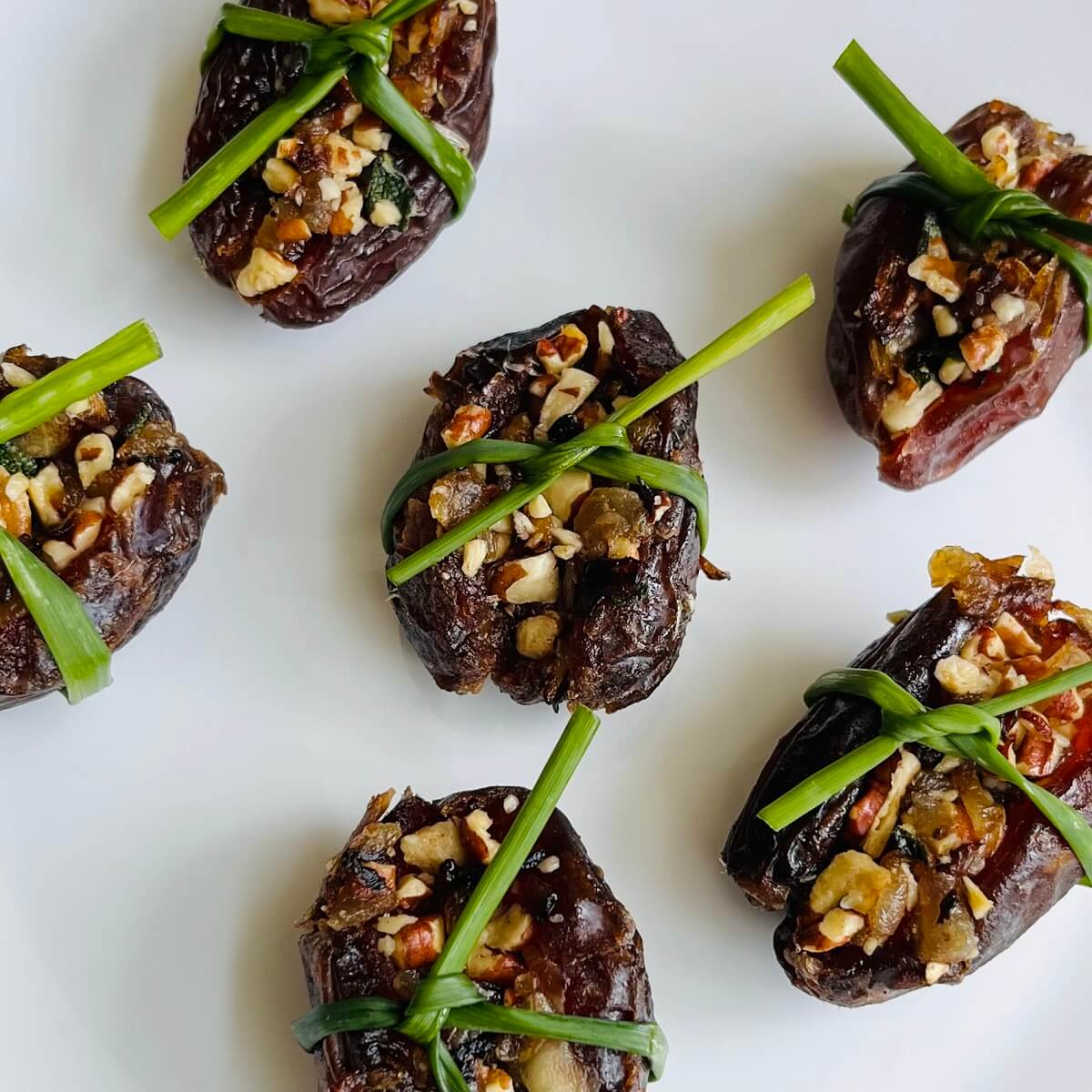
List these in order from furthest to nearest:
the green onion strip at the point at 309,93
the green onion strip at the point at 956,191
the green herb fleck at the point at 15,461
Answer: the green onion strip at the point at 956,191
the green onion strip at the point at 309,93
the green herb fleck at the point at 15,461

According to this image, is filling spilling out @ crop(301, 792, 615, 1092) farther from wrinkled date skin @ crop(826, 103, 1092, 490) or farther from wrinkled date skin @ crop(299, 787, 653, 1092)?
wrinkled date skin @ crop(826, 103, 1092, 490)

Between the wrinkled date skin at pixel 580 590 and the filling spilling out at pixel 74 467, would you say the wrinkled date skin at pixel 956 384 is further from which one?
the filling spilling out at pixel 74 467

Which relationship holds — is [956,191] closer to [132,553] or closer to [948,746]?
[948,746]

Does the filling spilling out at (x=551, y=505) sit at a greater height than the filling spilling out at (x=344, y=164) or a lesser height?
lesser

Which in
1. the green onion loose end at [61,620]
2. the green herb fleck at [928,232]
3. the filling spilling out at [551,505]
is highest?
the green onion loose end at [61,620]

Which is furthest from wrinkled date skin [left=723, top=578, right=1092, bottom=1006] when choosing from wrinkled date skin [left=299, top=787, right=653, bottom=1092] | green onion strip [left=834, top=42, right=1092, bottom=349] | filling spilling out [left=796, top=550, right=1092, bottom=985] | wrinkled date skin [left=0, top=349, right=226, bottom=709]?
wrinkled date skin [left=0, top=349, right=226, bottom=709]

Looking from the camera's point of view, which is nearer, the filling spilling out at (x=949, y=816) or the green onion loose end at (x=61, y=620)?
the green onion loose end at (x=61, y=620)

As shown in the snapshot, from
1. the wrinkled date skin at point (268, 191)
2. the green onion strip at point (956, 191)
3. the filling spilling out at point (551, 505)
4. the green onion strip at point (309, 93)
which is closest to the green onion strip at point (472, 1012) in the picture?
the filling spilling out at point (551, 505)
